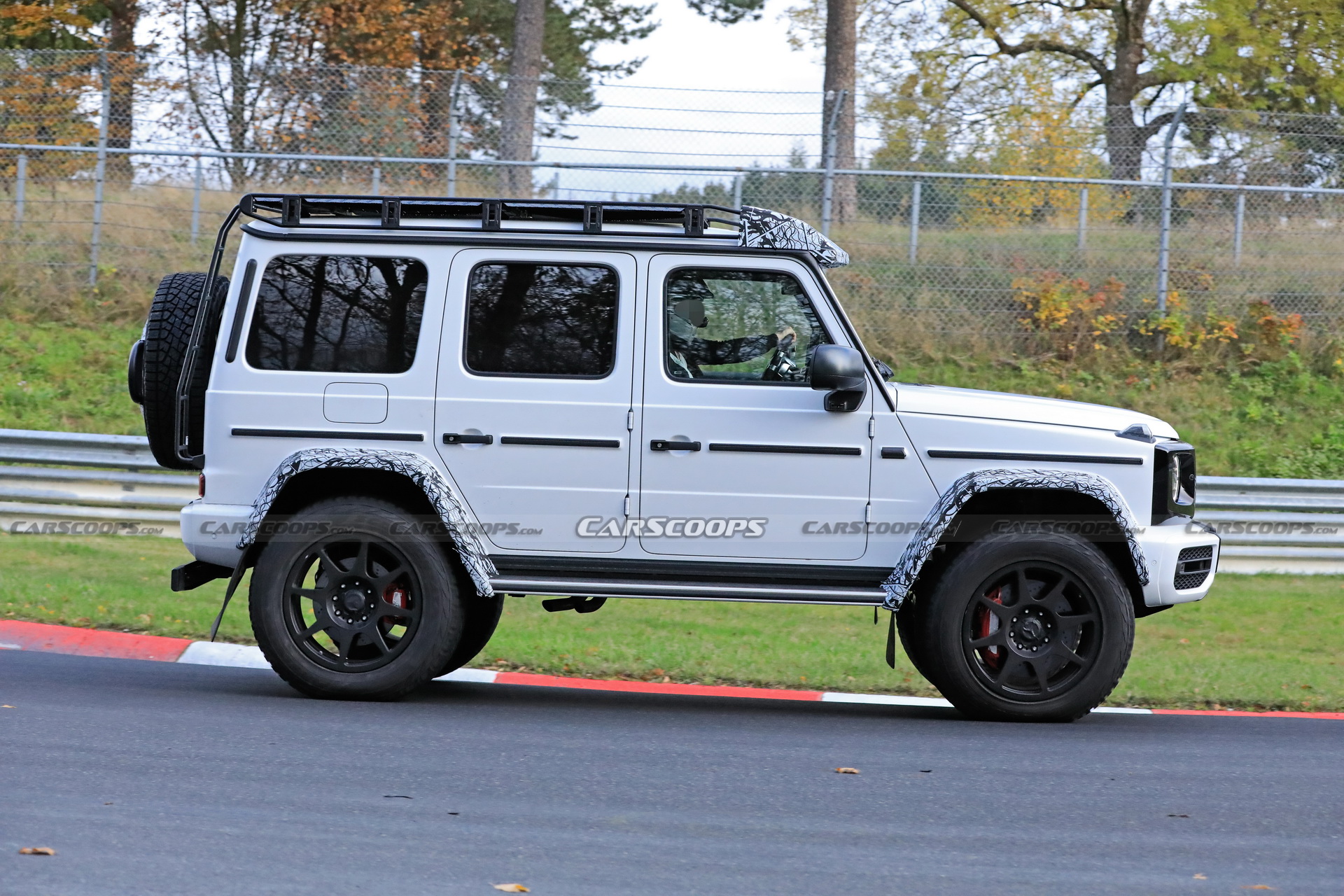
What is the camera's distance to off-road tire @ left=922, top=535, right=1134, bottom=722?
6332 mm

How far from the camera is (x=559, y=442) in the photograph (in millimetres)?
6539

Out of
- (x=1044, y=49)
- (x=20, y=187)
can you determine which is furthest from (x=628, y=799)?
(x=1044, y=49)

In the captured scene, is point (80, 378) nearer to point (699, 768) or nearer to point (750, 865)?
point (699, 768)

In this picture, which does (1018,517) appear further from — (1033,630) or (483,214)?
(483,214)

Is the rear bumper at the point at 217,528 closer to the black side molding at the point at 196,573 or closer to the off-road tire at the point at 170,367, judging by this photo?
the black side molding at the point at 196,573

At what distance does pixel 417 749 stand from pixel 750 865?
6.02 ft

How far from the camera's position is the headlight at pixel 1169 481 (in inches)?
256

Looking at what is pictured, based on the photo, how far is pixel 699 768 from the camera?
214 inches

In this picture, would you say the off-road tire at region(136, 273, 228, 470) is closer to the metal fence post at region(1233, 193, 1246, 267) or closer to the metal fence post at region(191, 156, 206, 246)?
the metal fence post at region(191, 156, 206, 246)

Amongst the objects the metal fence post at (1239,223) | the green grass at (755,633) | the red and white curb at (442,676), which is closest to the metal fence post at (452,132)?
the green grass at (755,633)

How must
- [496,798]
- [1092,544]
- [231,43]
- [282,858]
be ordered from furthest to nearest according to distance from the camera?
1. [231,43]
2. [1092,544]
3. [496,798]
4. [282,858]

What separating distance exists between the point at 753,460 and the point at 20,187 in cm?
1289

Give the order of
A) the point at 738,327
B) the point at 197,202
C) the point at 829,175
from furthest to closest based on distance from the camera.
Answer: the point at 197,202 → the point at 829,175 → the point at 738,327

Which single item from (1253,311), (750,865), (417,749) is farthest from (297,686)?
(1253,311)
